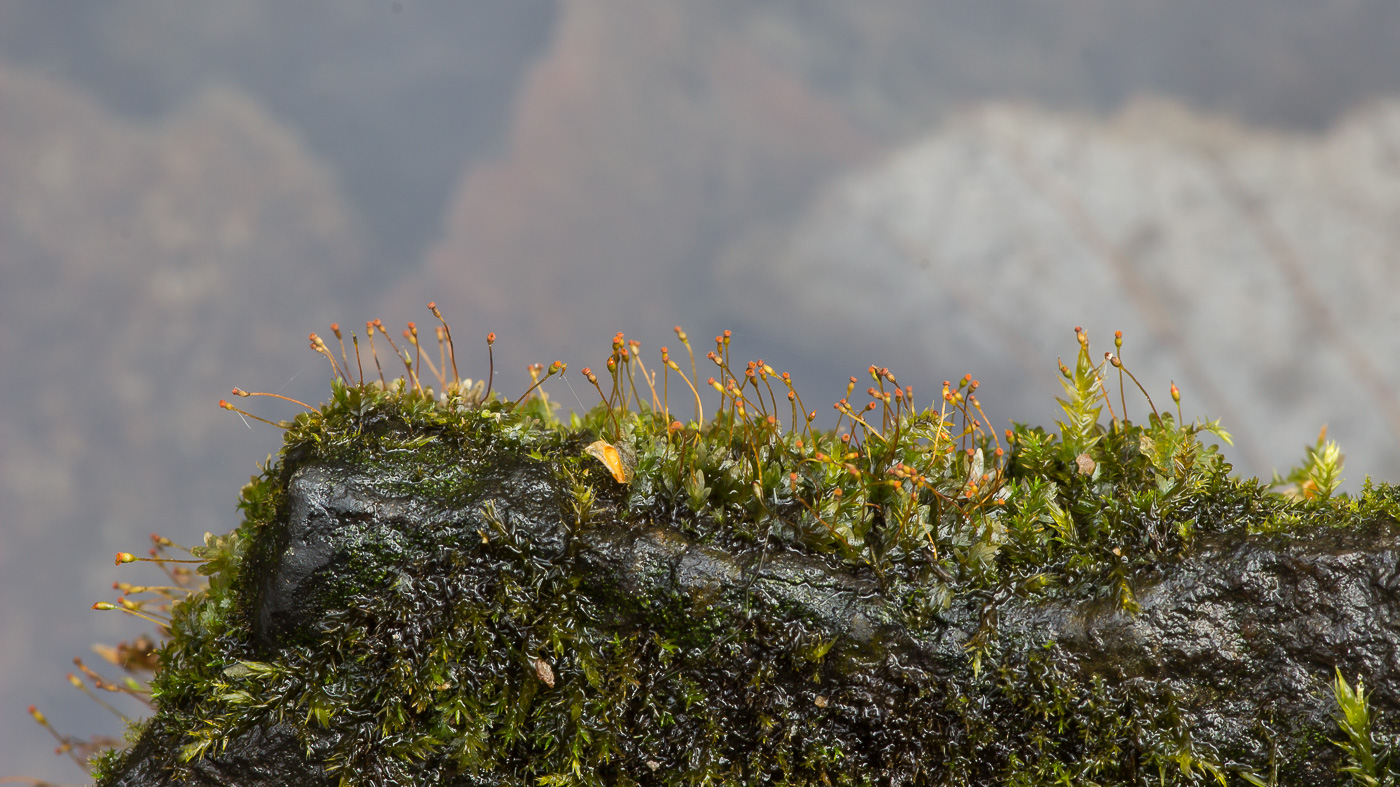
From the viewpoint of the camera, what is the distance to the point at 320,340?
9.01 ft

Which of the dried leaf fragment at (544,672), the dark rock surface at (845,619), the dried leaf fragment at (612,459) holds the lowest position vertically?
the dried leaf fragment at (544,672)

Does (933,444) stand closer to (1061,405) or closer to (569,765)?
(1061,405)

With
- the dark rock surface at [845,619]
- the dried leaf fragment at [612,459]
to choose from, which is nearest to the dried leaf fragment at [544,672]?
the dark rock surface at [845,619]

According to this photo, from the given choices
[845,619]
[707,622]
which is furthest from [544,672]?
[845,619]

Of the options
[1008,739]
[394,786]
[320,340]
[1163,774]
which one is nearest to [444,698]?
[394,786]

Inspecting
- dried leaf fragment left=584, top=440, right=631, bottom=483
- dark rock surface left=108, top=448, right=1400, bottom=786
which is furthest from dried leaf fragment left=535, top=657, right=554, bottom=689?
dried leaf fragment left=584, top=440, right=631, bottom=483

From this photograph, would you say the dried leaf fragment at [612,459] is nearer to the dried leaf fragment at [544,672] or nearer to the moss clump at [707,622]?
the moss clump at [707,622]

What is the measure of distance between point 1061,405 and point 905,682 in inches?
41.6

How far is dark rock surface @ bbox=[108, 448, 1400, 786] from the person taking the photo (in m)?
2.34

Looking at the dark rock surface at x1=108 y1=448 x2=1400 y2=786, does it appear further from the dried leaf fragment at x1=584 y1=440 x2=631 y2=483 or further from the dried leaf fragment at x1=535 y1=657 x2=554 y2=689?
the dried leaf fragment at x1=584 y1=440 x2=631 y2=483

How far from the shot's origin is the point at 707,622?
2.42 metres

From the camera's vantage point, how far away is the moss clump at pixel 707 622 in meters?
2.38

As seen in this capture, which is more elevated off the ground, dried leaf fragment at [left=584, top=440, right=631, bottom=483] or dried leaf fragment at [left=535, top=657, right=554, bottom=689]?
dried leaf fragment at [left=584, top=440, right=631, bottom=483]

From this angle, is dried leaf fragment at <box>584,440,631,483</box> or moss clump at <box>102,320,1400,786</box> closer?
moss clump at <box>102,320,1400,786</box>
